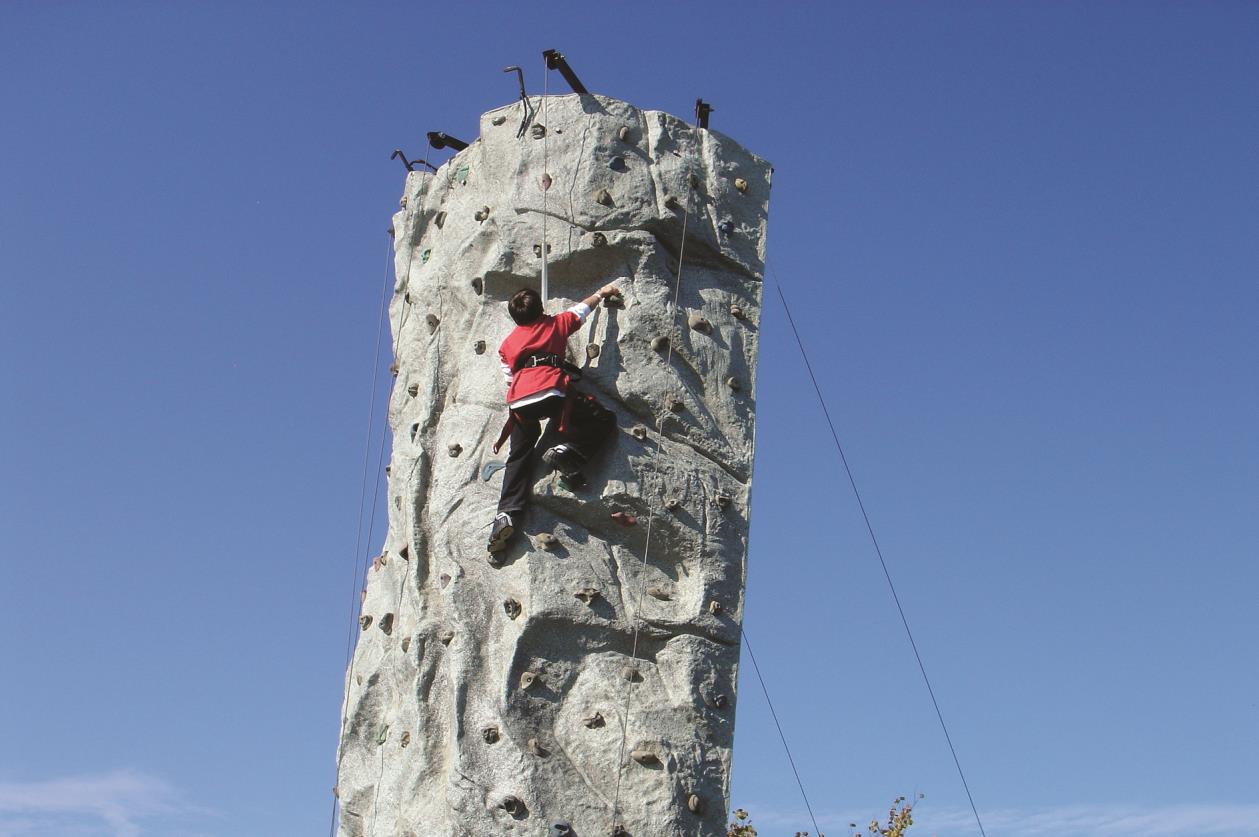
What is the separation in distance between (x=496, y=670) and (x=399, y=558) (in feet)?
3.77

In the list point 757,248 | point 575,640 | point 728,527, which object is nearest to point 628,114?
point 757,248

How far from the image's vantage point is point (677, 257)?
28.3ft

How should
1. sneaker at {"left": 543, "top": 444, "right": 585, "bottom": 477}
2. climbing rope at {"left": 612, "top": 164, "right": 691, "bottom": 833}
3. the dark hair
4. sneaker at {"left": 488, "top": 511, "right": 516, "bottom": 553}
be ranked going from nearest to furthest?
climbing rope at {"left": 612, "top": 164, "right": 691, "bottom": 833}, sneaker at {"left": 488, "top": 511, "right": 516, "bottom": 553}, sneaker at {"left": 543, "top": 444, "right": 585, "bottom": 477}, the dark hair

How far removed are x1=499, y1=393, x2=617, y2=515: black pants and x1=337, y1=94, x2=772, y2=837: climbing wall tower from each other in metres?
0.10

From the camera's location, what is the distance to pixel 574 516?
7883 mm

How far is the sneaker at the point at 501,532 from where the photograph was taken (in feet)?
25.3

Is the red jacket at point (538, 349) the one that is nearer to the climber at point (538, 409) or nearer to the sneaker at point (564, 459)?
the climber at point (538, 409)

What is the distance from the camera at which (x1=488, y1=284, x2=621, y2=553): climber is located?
308 inches

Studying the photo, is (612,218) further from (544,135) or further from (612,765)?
(612,765)

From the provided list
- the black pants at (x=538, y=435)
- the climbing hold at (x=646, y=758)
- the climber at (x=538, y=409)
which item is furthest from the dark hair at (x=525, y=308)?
the climbing hold at (x=646, y=758)

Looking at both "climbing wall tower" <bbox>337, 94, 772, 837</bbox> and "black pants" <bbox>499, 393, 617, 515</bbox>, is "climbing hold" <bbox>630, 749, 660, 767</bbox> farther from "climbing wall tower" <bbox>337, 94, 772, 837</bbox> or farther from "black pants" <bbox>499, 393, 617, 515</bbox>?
"black pants" <bbox>499, 393, 617, 515</bbox>

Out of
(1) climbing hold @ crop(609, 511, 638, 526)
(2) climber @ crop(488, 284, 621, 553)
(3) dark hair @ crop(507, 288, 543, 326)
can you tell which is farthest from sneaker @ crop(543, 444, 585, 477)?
(3) dark hair @ crop(507, 288, 543, 326)

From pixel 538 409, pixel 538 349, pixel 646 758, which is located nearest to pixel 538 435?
pixel 538 409

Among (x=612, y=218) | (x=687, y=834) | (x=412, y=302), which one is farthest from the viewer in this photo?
(x=412, y=302)
